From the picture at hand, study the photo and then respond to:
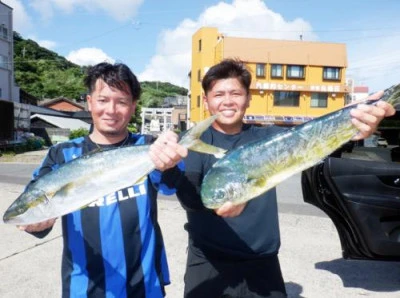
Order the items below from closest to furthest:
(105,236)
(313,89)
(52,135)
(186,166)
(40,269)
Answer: (105,236)
(186,166)
(40,269)
(52,135)
(313,89)

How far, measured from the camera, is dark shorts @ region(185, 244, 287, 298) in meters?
2.53

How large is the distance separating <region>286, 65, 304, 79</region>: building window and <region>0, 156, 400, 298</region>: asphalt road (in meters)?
32.9

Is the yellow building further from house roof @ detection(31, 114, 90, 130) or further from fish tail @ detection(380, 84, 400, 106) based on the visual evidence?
fish tail @ detection(380, 84, 400, 106)

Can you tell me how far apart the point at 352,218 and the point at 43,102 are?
196 feet

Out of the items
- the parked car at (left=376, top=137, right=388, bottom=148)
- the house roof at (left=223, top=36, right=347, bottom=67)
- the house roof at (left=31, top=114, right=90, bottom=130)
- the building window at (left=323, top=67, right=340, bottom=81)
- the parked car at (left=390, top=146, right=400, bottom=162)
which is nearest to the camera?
the parked car at (left=390, top=146, right=400, bottom=162)

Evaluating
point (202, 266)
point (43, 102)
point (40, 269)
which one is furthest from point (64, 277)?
point (43, 102)

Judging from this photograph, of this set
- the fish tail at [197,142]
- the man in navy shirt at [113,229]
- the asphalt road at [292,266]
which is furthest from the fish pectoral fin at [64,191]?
the asphalt road at [292,266]

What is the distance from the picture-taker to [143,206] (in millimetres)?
2363

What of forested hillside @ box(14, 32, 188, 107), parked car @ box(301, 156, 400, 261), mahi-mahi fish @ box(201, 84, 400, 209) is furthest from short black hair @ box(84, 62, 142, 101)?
forested hillside @ box(14, 32, 188, 107)

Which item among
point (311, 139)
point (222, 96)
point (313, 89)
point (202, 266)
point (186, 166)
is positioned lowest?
point (202, 266)

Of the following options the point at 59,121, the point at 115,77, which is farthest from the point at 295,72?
the point at 115,77

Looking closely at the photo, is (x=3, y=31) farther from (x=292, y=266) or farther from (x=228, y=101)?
(x=228, y=101)

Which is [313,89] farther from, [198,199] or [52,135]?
[198,199]

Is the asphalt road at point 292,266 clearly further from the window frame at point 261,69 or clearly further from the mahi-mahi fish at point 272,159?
the window frame at point 261,69
